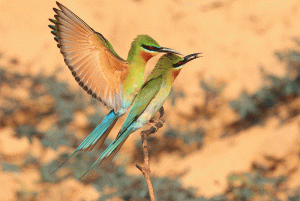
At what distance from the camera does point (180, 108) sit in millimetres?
2461

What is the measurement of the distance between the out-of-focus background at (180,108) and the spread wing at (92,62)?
52.6 inches

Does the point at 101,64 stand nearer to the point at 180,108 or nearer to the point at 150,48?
the point at 150,48

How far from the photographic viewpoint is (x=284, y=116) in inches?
93.5

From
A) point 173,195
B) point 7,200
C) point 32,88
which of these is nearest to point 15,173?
point 7,200

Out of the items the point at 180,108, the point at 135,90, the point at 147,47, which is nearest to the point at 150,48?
the point at 147,47

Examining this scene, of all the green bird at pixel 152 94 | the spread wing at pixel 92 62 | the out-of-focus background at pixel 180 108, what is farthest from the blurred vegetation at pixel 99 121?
the spread wing at pixel 92 62

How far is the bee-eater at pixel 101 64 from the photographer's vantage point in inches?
35.6

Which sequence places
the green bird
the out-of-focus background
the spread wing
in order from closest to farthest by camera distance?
1. the spread wing
2. the green bird
3. the out-of-focus background

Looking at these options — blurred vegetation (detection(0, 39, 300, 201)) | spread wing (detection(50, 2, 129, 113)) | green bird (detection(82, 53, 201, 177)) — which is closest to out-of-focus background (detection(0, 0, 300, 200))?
blurred vegetation (detection(0, 39, 300, 201))

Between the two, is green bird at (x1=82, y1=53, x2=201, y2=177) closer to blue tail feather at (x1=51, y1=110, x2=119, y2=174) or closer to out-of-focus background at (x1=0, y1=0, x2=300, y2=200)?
blue tail feather at (x1=51, y1=110, x2=119, y2=174)

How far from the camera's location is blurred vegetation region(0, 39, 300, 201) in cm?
215

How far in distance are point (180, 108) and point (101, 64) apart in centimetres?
156

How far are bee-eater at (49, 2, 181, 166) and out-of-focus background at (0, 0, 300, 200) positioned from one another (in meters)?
1.30

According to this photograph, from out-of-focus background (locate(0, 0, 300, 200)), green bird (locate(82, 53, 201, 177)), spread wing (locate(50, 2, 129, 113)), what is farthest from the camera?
out-of-focus background (locate(0, 0, 300, 200))
